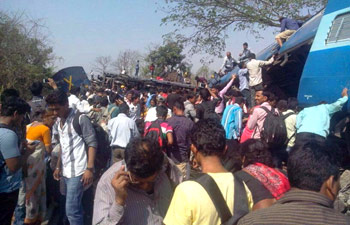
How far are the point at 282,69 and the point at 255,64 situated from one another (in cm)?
151

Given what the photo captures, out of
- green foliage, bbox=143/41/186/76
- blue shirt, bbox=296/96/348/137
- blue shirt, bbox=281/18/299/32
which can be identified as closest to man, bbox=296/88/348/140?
blue shirt, bbox=296/96/348/137

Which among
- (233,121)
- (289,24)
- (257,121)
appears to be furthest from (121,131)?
(289,24)

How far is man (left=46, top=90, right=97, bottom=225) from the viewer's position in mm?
4281

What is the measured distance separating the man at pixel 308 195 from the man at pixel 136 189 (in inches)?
29.3

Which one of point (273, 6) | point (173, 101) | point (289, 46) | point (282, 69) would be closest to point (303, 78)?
point (289, 46)

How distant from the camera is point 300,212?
163cm

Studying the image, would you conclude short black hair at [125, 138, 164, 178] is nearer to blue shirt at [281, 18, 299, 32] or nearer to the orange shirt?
the orange shirt

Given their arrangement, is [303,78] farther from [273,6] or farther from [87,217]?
[273,6]

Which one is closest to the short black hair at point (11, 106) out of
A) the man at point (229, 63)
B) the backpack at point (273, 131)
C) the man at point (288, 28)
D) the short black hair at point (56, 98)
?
the short black hair at point (56, 98)

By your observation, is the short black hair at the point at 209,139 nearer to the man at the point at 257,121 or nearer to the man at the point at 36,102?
the man at the point at 257,121

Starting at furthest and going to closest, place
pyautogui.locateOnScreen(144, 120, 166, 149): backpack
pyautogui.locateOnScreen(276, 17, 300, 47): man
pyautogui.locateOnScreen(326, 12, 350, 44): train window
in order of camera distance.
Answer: pyautogui.locateOnScreen(276, 17, 300, 47): man → pyautogui.locateOnScreen(326, 12, 350, 44): train window → pyautogui.locateOnScreen(144, 120, 166, 149): backpack

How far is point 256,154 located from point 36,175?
3.36 metres

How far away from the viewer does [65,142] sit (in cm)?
437

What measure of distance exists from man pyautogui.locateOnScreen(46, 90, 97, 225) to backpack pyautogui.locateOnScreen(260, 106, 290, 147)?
8.44ft
